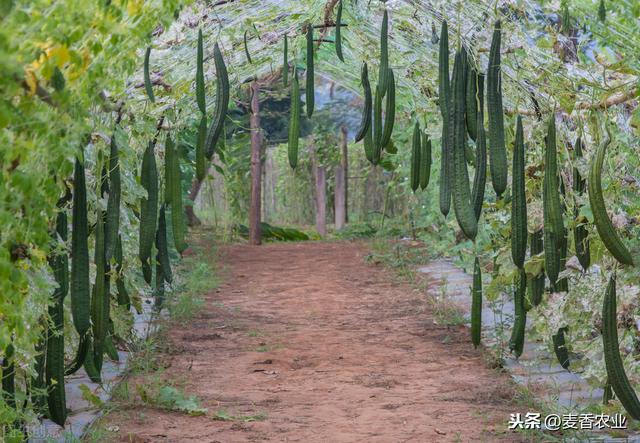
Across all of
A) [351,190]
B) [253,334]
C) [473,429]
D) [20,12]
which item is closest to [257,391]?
[473,429]

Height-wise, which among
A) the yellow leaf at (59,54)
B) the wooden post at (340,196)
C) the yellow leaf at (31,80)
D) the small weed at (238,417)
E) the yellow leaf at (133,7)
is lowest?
the small weed at (238,417)

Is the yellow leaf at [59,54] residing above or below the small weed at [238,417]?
above

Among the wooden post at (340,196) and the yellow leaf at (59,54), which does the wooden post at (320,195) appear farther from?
the yellow leaf at (59,54)

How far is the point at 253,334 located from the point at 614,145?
13.3 feet

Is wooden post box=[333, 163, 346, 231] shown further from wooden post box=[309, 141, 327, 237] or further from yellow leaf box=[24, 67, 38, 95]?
yellow leaf box=[24, 67, 38, 95]

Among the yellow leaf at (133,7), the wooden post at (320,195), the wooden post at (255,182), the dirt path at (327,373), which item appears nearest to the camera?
the yellow leaf at (133,7)

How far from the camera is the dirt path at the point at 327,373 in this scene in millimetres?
5277

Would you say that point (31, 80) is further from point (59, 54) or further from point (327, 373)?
point (327, 373)

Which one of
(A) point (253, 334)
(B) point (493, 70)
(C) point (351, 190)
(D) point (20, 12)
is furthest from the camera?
(C) point (351, 190)

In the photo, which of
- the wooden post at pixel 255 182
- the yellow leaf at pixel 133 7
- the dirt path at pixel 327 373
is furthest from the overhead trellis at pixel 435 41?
the wooden post at pixel 255 182

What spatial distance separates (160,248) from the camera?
18.4 ft

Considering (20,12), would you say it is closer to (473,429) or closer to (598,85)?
(598,85)

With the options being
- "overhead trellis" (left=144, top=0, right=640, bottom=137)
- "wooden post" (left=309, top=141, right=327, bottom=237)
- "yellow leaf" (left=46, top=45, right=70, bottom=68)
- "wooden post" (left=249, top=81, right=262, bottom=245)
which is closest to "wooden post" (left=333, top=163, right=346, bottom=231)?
"wooden post" (left=309, top=141, right=327, bottom=237)

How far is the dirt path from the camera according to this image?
5.28 m
